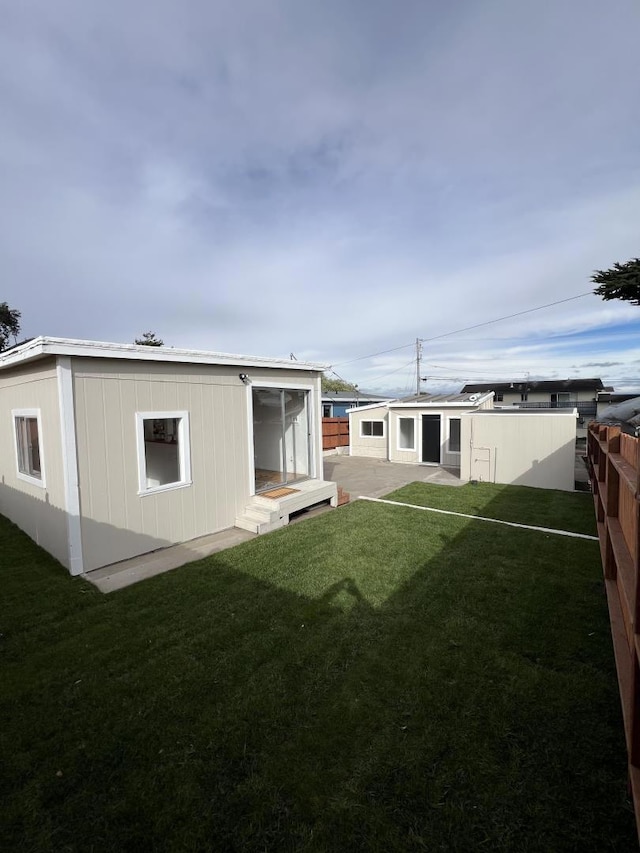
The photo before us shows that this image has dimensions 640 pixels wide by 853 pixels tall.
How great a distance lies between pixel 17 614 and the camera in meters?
4.15

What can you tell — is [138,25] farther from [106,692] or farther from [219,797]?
[219,797]

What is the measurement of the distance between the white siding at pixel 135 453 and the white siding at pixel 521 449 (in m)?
6.80

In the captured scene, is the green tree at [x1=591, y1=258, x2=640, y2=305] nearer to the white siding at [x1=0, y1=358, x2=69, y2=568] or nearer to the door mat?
the door mat

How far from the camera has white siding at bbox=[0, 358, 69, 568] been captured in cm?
521

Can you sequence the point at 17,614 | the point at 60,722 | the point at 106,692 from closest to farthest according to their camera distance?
the point at 60,722, the point at 106,692, the point at 17,614

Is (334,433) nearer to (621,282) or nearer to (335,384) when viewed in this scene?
(621,282)

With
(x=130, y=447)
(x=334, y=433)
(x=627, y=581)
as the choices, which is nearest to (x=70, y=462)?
(x=130, y=447)

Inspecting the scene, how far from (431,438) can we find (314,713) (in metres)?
12.7

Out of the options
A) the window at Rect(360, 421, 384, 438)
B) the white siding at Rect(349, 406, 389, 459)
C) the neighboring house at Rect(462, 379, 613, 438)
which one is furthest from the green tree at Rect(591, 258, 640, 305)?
the neighboring house at Rect(462, 379, 613, 438)

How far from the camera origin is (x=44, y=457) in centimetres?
561

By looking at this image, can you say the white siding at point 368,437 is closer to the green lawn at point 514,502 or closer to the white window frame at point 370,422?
the white window frame at point 370,422

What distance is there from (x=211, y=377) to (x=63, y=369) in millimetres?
2173

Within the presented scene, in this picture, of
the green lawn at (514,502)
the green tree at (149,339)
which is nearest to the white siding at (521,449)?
the green lawn at (514,502)

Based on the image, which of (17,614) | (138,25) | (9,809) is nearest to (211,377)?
(17,614)
